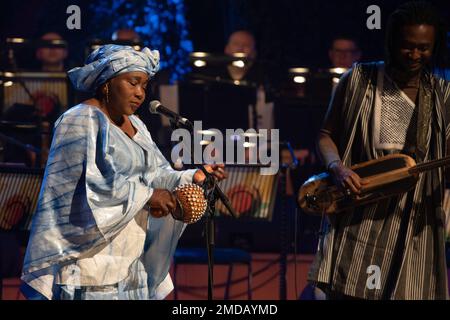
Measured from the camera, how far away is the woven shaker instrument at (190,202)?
432cm

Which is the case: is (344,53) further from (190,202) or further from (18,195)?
(190,202)

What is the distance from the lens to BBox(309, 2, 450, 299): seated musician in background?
13.7ft

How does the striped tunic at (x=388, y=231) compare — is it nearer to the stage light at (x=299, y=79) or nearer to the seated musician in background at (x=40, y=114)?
the seated musician in background at (x=40, y=114)

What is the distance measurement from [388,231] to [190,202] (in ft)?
2.88

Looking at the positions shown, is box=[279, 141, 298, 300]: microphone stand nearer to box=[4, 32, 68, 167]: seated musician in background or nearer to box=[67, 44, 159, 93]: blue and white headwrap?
box=[4, 32, 68, 167]: seated musician in background

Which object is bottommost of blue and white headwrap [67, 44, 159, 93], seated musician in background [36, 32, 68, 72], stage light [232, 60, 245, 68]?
blue and white headwrap [67, 44, 159, 93]

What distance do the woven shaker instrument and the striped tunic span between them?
0.56m

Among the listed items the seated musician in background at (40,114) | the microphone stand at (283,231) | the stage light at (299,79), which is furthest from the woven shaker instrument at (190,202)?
the stage light at (299,79)

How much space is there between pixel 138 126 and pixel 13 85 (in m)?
3.49

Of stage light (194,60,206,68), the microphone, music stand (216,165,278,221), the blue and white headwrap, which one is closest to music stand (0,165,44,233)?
music stand (216,165,278,221)

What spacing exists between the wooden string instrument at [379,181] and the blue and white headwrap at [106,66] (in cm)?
104

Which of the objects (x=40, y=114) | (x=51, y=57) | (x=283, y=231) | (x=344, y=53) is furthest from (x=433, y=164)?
(x=51, y=57)
